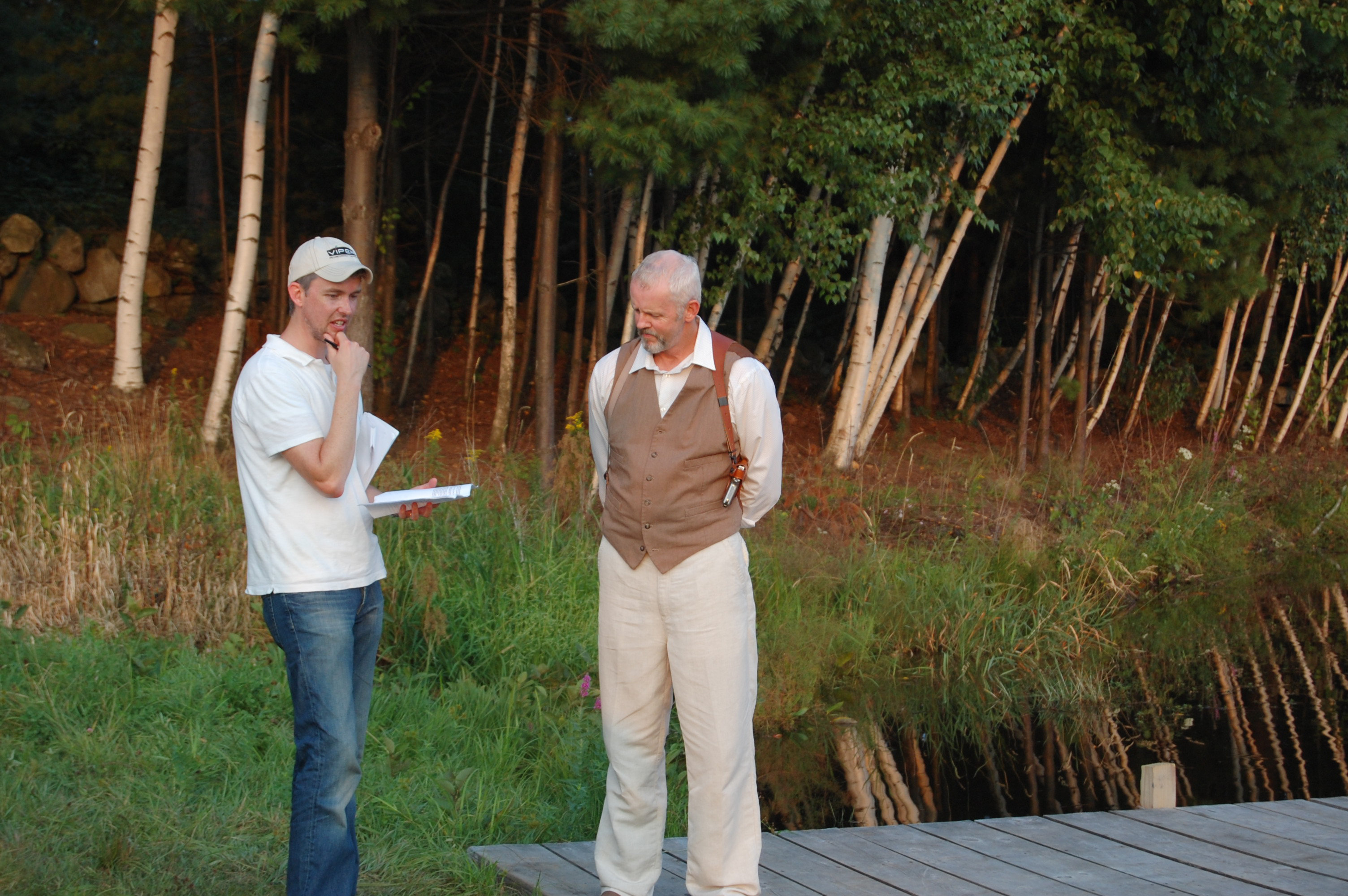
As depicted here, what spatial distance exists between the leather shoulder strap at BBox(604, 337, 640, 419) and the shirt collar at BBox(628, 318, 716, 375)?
4cm

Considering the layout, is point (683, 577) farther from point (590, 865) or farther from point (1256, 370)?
point (1256, 370)

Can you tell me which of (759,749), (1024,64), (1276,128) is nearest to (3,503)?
(759,749)

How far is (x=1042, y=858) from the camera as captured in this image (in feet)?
13.2

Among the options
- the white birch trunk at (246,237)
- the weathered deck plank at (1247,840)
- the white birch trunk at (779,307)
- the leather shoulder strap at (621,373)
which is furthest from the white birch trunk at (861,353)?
the leather shoulder strap at (621,373)

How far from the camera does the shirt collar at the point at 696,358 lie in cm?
316

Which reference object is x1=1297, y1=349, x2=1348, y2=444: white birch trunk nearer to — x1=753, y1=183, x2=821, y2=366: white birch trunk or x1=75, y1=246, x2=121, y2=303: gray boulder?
x1=753, y1=183, x2=821, y2=366: white birch trunk

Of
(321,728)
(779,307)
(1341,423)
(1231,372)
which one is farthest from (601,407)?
(1341,423)

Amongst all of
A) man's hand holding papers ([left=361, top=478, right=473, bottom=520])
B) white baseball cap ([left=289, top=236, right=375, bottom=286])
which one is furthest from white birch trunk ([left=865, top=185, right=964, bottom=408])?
white baseball cap ([left=289, top=236, right=375, bottom=286])

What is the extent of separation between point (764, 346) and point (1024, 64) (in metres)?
3.31

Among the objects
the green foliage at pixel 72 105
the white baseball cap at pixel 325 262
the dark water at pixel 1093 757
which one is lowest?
the dark water at pixel 1093 757

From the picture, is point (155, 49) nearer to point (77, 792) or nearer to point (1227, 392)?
point (77, 792)

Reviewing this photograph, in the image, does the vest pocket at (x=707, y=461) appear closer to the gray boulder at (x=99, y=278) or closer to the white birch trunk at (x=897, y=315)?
the white birch trunk at (x=897, y=315)

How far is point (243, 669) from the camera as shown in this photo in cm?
555

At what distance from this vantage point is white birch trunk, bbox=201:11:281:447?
889cm
